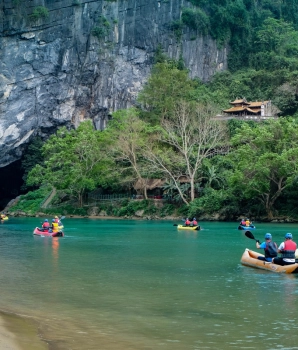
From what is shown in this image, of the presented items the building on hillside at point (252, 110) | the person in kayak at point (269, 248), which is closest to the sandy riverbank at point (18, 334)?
the person in kayak at point (269, 248)

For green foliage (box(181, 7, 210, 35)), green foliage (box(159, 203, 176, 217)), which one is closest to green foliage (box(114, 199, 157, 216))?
green foliage (box(159, 203, 176, 217))

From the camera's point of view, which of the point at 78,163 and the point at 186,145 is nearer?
the point at 186,145

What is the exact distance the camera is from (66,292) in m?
18.4

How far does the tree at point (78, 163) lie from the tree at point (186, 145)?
5942mm

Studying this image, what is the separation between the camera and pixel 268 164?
50.8 metres

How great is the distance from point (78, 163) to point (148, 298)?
46653 millimetres

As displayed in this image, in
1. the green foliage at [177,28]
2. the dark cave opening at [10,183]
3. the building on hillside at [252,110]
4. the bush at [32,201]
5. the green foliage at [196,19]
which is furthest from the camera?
the green foliage at [196,19]

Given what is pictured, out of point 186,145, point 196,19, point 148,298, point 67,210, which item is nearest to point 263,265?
point 148,298

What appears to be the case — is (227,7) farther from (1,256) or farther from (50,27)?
(1,256)

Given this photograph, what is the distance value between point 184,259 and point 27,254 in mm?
7169

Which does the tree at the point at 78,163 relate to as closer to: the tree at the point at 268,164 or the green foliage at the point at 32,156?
the green foliage at the point at 32,156

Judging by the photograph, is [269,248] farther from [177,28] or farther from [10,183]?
[177,28]

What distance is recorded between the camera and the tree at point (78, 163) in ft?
206

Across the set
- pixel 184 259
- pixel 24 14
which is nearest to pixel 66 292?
pixel 184 259
